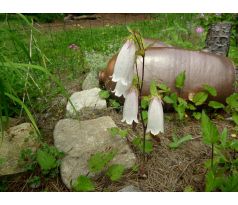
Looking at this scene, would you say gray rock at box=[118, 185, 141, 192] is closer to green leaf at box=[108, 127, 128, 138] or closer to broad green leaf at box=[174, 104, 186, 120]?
green leaf at box=[108, 127, 128, 138]

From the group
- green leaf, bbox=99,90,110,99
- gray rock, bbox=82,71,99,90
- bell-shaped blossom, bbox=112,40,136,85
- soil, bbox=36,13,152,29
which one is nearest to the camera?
bell-shaped blossom, bbox=112,40,136,85

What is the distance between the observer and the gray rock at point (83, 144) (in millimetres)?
1895

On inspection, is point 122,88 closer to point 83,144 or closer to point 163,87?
point 83,144

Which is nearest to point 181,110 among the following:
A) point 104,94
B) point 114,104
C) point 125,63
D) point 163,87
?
point 163,87

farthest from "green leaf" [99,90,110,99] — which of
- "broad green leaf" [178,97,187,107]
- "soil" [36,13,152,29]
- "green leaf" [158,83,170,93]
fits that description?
"soil" [36,13,152,29]

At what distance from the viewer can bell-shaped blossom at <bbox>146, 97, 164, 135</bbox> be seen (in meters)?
1.58

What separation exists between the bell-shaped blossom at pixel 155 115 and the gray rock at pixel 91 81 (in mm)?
1297

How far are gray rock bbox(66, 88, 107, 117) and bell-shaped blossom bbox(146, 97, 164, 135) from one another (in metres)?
0.90

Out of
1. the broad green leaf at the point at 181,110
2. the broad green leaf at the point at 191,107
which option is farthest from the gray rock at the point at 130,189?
the broad green leaf at the point at 191,107

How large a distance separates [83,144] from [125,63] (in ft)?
2.27

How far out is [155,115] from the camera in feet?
5.26
